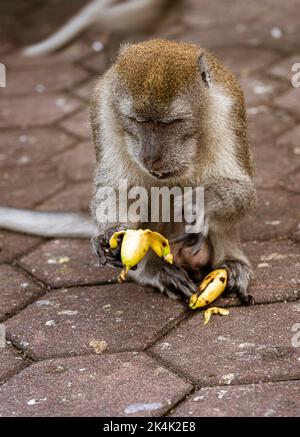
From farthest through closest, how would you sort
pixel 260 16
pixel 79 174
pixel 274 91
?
pixel 260 16
pixel 274 91
pixel 79 174

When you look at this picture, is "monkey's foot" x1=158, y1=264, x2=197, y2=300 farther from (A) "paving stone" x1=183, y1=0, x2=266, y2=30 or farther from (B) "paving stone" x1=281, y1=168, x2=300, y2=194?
(A) "paving stone" x1=183, y1=0, x2=266, y2=30

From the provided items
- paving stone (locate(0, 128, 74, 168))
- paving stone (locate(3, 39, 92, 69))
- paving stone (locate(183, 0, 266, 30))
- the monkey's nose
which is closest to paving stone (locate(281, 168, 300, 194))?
the monkey's nose

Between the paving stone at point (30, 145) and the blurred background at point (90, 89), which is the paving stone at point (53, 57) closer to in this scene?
the blurred background at point (90, 89)

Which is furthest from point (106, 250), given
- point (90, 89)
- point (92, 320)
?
point (90, 89)

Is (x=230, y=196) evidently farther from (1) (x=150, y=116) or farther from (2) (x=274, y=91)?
(2) (x=274, y=91)

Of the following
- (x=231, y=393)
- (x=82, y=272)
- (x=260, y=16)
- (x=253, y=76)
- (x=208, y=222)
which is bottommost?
(x=231, y=393)

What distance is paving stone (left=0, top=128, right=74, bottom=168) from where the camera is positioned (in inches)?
195

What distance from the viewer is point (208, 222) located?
334cm

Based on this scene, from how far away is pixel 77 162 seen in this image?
4812 mm

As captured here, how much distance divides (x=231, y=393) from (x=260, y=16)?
4.90 metres

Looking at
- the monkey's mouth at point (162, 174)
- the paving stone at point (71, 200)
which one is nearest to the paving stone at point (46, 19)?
the paving stone at point (71, 200)

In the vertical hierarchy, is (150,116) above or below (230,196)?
above

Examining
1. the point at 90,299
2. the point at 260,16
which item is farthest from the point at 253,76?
the point at 90,299

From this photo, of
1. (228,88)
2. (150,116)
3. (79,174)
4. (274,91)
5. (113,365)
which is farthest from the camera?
(274,91)
